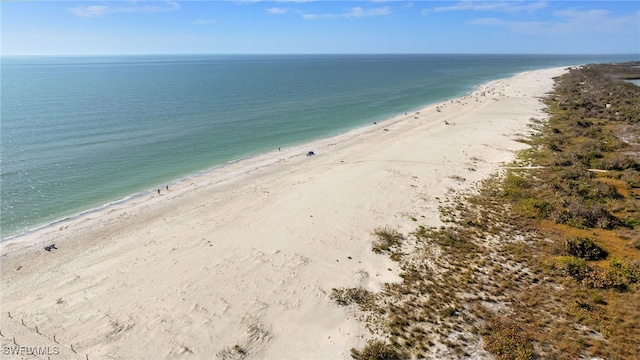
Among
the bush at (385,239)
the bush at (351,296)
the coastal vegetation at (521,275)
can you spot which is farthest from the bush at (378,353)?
the bush at (385,239)

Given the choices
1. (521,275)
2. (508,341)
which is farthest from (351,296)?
(521,275)

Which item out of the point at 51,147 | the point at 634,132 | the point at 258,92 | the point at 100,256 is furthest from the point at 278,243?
the point at 258,92

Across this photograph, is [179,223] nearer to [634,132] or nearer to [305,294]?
[305,294]

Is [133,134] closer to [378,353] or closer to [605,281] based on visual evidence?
[378,353]

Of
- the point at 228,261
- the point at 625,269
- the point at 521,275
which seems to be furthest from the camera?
the point at 228,261

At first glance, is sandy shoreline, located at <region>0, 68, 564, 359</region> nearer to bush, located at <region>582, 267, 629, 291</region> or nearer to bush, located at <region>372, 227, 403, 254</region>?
bush, located at <region>372, 227, 403, 254</region>

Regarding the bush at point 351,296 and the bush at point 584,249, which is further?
the bush at point 584,249

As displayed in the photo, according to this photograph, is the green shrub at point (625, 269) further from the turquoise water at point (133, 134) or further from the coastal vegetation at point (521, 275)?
the turquoise water at point (133, 134)
